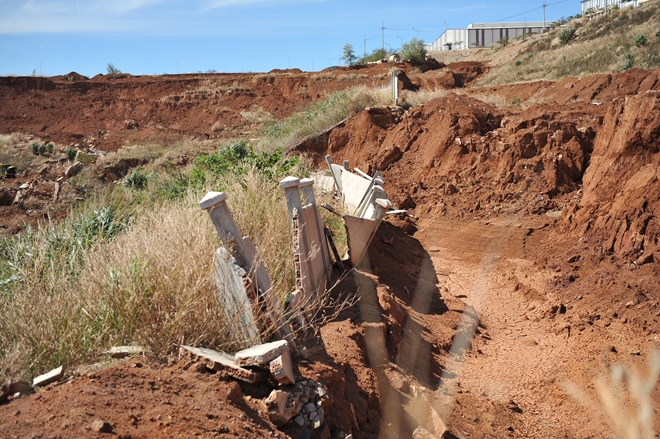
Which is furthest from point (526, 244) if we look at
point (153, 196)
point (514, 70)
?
point (514, 70)

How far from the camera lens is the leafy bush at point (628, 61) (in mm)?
23312

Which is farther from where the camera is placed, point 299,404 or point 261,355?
point 299,404

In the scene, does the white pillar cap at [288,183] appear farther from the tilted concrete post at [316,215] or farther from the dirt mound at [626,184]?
the dirt mound at [626,184]

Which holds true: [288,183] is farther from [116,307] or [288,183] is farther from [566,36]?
[566,36]

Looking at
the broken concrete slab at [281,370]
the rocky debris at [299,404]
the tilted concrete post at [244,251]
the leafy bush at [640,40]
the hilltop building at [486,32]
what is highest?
the hilltop building at [486,32]

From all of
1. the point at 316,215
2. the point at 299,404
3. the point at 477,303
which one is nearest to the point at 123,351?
the point at 299,404

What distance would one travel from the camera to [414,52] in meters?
41.0

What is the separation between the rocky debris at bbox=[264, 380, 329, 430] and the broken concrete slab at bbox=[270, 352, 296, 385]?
0.07 meters

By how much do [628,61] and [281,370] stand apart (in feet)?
79.7

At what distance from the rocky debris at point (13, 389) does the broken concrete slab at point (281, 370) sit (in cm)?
139

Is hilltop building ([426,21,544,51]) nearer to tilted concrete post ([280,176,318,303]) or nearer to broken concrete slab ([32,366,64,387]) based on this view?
tilted concrete post ([280,176,318,303])

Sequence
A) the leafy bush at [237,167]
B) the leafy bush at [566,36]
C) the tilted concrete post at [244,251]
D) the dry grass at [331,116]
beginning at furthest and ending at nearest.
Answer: the leafy bush at [566,36] → the dry grass at [331,116] → the leafy bush at [237,167] → the tilted concrete post at [244,251]

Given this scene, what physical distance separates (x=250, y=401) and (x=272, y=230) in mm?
2904

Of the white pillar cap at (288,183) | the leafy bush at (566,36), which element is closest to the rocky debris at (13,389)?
the white pillar cap at (288,183)
